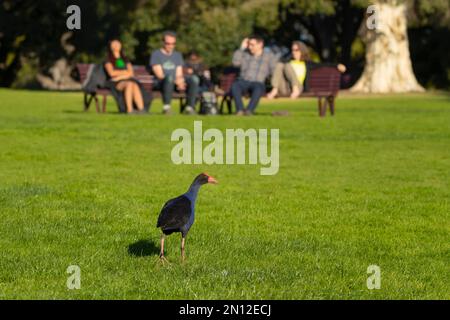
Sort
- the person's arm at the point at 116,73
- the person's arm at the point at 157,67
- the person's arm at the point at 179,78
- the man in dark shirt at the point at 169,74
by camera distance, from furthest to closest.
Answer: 1. the person's arm at the point at 179,78
2. the person's arm at the point at 157,67
3. the man in dark shirt at the point at 169,74
4. the person's arm at the point at 116,73

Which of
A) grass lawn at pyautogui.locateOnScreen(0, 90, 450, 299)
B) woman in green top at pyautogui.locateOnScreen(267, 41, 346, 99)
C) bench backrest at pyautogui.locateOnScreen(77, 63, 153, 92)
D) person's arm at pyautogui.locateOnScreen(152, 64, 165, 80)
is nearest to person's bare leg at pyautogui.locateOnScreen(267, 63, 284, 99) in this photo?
woman in green top at pyautogui.locateOnScreen(267, 41, 346, 99)

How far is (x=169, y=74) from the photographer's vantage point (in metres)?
26.0

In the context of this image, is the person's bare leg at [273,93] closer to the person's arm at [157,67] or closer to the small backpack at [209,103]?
the small backpack at [209,103]

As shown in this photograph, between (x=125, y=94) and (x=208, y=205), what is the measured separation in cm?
1495

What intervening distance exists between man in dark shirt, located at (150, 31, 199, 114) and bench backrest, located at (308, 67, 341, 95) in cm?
289

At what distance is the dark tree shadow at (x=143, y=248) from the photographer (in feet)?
26.1

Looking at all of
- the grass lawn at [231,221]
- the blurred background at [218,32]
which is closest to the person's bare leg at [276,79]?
the grass lawn at [231,221]

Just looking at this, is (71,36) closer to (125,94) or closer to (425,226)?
(125,94)

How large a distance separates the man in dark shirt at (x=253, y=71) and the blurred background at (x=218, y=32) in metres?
21.9

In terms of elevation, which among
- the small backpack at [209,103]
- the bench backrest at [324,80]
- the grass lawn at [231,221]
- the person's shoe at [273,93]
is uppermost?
the bench backrest at [324,80]

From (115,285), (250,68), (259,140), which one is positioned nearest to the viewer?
(115,285)

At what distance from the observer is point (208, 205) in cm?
1077

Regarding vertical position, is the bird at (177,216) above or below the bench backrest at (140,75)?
below
